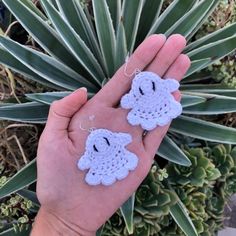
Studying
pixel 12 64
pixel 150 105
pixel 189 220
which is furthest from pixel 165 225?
pixel 12 64

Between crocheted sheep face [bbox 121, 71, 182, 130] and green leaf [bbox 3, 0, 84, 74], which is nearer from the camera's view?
crocheted sheep face [bbox 121, 71, 182, 130]

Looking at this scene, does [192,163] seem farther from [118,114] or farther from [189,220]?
[118,114]

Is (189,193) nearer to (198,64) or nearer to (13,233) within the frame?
(198,64)

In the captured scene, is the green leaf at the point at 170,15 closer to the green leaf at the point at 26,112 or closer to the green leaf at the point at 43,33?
the green leaf at the point at 43,33

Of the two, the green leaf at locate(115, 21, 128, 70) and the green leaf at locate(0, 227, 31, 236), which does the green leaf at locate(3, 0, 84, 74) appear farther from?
the green leaf at locate(0, 227, 31, 236)

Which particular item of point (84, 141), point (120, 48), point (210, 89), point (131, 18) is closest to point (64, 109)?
point (84, 141)

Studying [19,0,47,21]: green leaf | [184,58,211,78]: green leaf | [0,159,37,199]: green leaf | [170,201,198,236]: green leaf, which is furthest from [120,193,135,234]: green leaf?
[19,0,47,21]: green leaf
